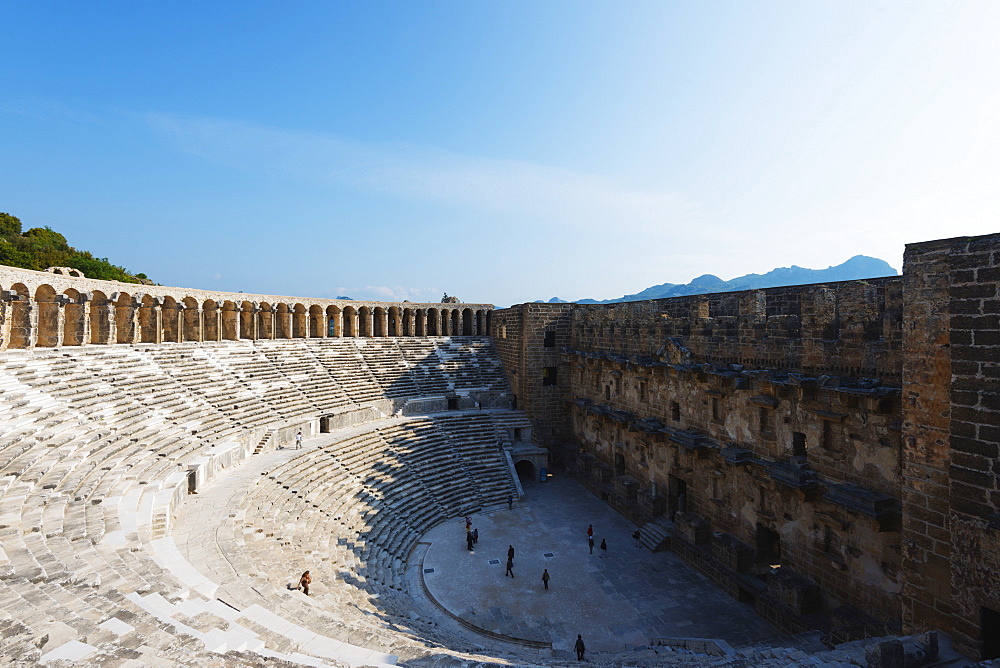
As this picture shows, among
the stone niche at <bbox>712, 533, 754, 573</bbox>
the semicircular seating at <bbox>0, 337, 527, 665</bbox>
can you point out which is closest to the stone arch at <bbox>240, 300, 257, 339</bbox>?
the semicircular seating at <bbox>0, 337, 527, 665</bbox>

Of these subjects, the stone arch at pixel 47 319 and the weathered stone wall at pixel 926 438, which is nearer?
the weathered stone wall at pixel 926 438

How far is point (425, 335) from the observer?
108 ft

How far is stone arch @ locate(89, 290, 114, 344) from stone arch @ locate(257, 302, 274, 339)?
8.28m

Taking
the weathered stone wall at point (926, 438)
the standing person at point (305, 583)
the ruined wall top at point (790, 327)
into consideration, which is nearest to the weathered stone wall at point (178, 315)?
the standing person at point (305, 583)

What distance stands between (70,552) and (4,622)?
2.45 meters

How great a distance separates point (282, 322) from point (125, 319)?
864 cm

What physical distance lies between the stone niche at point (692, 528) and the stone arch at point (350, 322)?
2161 cm

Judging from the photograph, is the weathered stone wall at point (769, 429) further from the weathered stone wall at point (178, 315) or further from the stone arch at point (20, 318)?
the stone arch at point (20, 318)

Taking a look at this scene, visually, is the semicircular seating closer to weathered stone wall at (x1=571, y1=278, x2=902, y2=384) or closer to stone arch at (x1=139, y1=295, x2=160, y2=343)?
stone arch at (x1=139, y1=295, x2=160, y2=343)

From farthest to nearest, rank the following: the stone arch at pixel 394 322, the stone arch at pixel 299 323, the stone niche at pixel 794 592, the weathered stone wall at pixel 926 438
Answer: the stone arch at pixel 394 322
the stone arch at pixel 299 323
the stone niche at pixel 794 592
the weathered stone wall at pixel 926 438

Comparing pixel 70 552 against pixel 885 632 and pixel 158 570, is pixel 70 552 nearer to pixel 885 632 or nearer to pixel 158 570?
pixel 158 570

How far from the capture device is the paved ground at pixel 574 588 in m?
12.4

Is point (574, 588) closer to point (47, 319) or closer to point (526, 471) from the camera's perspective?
point (526, 471)

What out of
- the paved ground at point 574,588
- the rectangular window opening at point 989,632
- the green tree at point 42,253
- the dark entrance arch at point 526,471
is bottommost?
the paved ground at point 574,588
